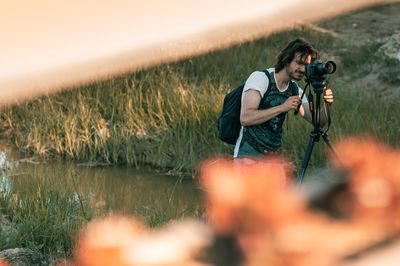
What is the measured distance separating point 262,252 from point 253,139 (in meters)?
3.34

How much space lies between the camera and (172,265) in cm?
58

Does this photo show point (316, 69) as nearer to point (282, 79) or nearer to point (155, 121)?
point (282, 79)

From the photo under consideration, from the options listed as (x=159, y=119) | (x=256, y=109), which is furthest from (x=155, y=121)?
(x=256, y=109)

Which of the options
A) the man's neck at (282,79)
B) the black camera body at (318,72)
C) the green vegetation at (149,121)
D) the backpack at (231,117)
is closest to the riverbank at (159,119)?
the green vegetation at (149,121)

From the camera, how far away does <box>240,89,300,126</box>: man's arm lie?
145 inches

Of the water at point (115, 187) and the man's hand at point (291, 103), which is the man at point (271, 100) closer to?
the man's hand at point (291, 103)

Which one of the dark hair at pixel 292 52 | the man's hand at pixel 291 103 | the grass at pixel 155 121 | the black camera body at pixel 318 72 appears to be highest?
the dark hair at pixel 292 52

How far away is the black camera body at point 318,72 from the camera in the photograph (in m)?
3.87

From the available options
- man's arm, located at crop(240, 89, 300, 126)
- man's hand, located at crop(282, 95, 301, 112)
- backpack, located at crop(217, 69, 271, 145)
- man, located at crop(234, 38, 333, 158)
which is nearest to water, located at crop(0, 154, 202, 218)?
backpack, located at crop(217, 69, 271, 145)

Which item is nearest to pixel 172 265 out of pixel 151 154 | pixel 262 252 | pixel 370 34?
pixel 262 252

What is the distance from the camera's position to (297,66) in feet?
12.1

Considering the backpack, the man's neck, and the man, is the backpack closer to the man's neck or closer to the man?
the man

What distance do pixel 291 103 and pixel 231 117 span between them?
37 centimetres

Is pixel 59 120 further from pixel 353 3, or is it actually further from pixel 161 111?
pixel 353 3
